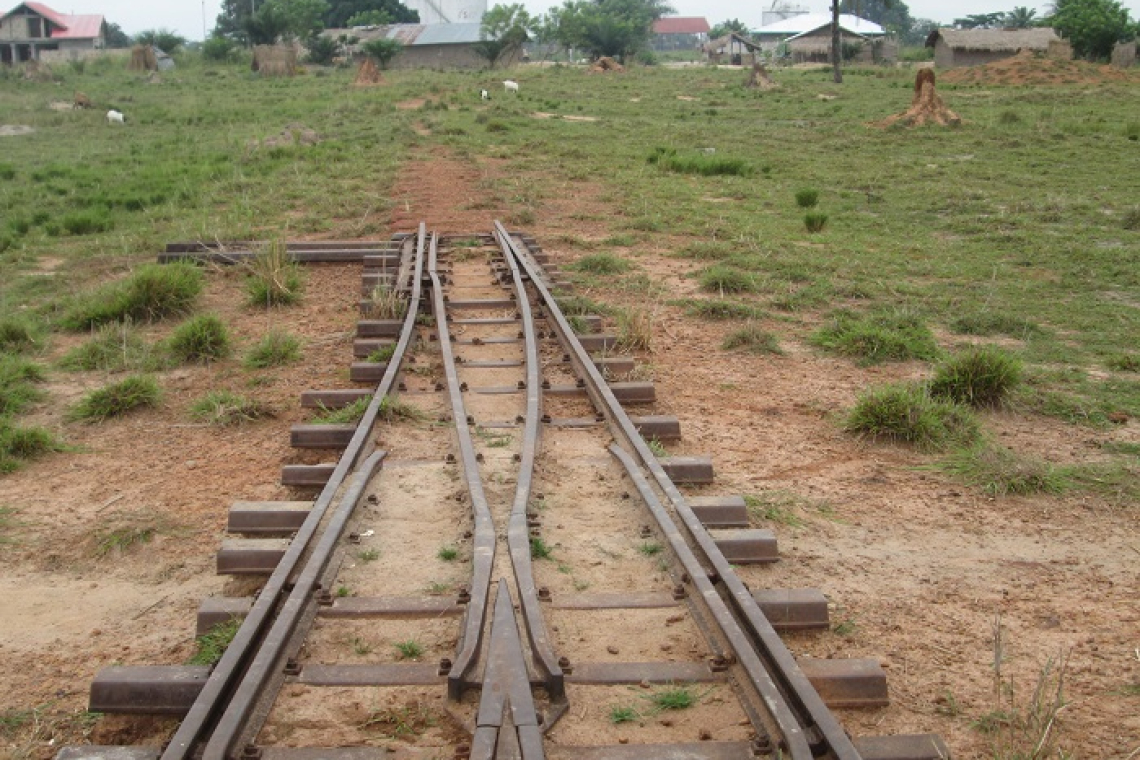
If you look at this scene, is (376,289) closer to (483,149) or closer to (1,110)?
(483,149)

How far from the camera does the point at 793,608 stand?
439 cm

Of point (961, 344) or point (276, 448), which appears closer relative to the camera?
point (276, 448)

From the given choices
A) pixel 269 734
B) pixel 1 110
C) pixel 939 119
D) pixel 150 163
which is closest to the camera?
pixel 269 734

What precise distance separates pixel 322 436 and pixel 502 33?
208ft

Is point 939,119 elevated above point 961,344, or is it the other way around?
point 939,119

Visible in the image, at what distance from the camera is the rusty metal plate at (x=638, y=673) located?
3.88 meters

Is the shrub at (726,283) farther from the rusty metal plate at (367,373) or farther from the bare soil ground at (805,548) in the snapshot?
the rusty metal plate at (367,373)

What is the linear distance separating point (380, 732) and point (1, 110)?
36.3 m

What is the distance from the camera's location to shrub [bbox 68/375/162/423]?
24.8 ft

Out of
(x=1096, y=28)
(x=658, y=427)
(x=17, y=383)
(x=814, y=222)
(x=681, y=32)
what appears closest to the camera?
(x=658, y=427)

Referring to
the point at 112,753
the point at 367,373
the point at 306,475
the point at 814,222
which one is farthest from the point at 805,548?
the point at 814,222

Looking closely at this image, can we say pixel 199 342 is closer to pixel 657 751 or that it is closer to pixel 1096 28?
pixel 657 751

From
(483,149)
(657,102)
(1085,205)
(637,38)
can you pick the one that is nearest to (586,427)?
(1085,205)

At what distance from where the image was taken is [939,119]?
26688 mm
